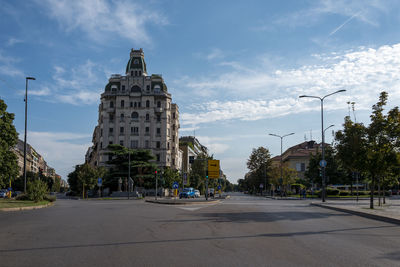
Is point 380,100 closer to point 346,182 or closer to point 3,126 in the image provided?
point 3,126

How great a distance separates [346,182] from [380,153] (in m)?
52.6

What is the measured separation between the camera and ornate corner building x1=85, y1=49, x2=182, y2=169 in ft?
294

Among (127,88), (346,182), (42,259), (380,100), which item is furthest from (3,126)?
(346,182)

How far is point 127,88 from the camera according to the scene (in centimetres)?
9125

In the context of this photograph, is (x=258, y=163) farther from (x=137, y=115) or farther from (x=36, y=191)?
(x=36, y=191)

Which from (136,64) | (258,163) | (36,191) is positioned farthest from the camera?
(258,163)

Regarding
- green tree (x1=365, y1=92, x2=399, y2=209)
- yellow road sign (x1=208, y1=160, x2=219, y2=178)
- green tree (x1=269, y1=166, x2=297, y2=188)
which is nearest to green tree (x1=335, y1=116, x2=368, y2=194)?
green tree (x1=365, y1=92, x2=399, y2=209)

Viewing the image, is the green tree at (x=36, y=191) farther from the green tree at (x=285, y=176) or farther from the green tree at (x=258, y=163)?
the green tree at (x=258, y=163)

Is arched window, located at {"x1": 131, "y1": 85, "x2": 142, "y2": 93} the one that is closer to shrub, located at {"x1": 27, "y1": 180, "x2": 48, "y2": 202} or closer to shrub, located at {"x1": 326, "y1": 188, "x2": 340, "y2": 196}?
shrub, located at {"x1": 326, "y1": 188, "x2": 340, "y2": 196}

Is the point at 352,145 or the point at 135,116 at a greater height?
the point at 135,116

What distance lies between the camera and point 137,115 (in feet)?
297

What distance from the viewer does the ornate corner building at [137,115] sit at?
89.8m

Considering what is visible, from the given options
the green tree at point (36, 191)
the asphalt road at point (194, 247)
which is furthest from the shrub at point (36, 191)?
the asphalt road at point (194, 247)

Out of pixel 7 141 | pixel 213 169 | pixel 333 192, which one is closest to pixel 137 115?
pixel 7 141
